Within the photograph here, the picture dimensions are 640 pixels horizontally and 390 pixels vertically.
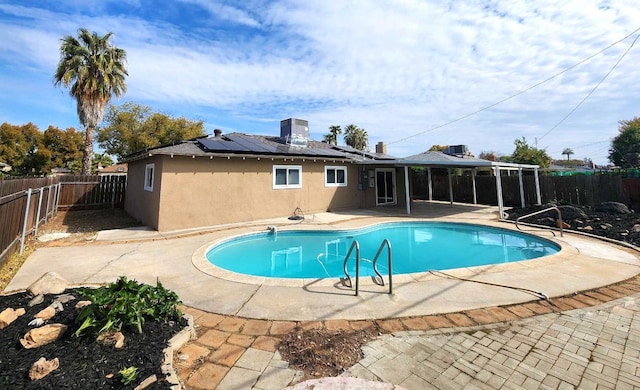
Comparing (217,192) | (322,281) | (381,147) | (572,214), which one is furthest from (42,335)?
(381,147)

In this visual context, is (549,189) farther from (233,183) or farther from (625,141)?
(625,141)

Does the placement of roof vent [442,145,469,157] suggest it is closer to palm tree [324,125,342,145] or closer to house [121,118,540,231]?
house [121,118,540,231]

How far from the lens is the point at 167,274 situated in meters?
5.03

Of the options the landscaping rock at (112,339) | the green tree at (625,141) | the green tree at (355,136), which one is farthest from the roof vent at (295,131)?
the green tree at (625,141)

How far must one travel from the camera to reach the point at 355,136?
39.9 metres

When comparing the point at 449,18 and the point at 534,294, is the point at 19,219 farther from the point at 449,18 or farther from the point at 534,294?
the point at 449,18

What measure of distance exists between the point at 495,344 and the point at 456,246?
635 cm

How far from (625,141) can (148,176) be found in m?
47.0

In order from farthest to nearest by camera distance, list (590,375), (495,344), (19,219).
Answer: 1. (19,219)
2. (495,344)
3. (590,375)

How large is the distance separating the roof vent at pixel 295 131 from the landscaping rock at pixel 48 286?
12.4 m

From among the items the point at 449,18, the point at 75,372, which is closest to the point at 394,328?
the point at 75,372

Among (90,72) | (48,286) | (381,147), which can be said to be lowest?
(48,286)

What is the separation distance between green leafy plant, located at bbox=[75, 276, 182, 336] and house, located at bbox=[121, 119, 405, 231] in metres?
6.86

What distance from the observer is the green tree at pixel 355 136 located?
1571 inches
